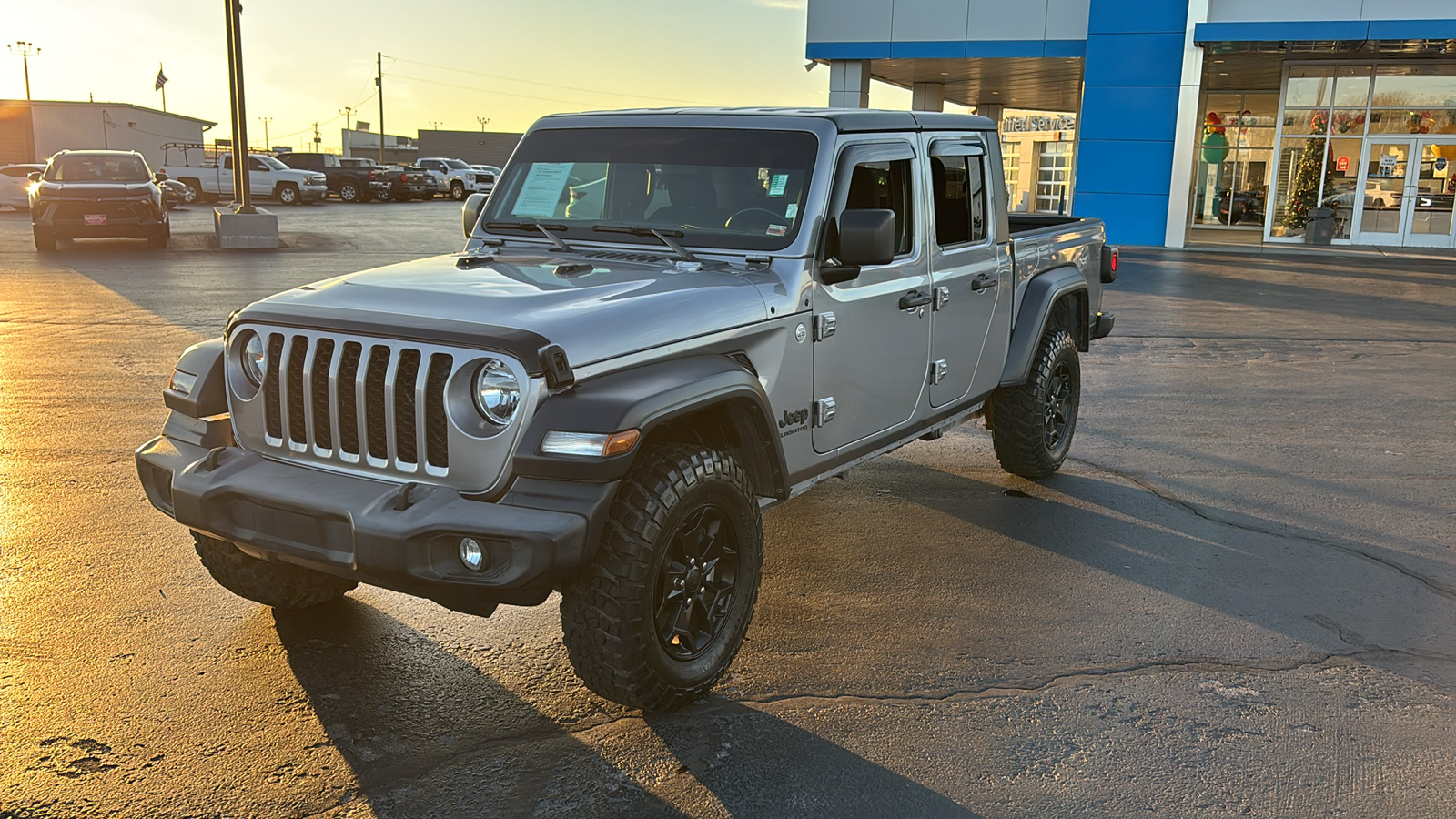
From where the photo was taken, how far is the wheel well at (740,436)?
13.4 feet

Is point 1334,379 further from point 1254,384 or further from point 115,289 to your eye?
point 115,289

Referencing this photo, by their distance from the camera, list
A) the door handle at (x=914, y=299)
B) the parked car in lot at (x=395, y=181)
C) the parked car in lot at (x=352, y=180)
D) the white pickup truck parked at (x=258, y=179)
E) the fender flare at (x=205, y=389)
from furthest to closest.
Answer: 1. the parked car in lot at (x=395, y=181)
2. the parked car in lot at (x=352, y=180)
3. the white pickup truck parked at (x=258, y=179)
4. the door handle at (x=914, y=299)
5. the fender flare at (x=205, y=389)

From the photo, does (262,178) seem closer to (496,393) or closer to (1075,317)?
(1075,317)

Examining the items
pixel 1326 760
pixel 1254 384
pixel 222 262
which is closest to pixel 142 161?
pixel 222 262

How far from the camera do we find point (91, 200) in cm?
2009

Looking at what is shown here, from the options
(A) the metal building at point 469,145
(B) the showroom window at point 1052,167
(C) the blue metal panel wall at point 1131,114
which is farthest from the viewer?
(A) the metal building at point 469,145

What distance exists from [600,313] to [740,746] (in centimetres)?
144

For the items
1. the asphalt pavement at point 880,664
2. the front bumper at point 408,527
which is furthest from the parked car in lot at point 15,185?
the front bumper at point 408,527

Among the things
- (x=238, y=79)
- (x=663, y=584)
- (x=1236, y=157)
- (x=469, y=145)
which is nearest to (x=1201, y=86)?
(x=1236, y=157)

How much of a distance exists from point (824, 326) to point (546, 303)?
4.04ft

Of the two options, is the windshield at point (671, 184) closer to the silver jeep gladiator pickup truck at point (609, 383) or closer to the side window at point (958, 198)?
the silver jeep gladiator pickup truck at point (609, 383)

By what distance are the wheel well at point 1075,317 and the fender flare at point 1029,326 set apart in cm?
38

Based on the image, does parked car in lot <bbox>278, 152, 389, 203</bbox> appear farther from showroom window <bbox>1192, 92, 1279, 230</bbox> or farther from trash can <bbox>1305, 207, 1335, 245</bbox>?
trash can <bbox>1305, 207, 1335, 245</bbox>

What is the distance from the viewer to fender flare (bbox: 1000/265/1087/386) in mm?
6227
